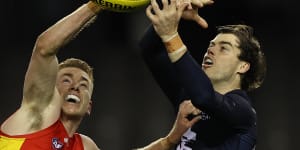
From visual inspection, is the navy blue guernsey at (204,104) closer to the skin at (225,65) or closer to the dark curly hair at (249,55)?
the skin at (225,65)

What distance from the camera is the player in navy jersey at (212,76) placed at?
332 cm

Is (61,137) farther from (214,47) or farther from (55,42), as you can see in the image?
(214,47)

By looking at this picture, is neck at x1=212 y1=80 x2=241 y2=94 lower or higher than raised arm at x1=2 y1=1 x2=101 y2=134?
lower

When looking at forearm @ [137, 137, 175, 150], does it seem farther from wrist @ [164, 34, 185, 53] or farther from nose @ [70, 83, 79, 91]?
wrist @ [164, 34, 185, 53]

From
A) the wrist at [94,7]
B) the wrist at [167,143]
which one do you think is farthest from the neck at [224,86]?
the wrist at [94,7]

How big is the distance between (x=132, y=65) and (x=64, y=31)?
4596 mm

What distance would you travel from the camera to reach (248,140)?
12.3 feet

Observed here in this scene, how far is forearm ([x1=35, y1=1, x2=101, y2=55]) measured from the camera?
365 cm

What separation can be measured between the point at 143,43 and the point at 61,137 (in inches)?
29.4

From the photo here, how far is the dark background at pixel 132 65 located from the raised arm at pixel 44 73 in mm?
3859

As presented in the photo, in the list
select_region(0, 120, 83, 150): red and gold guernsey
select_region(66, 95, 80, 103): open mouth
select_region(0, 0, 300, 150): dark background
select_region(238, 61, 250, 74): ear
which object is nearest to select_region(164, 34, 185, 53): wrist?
select_region(238, 61, 250, 74): ear

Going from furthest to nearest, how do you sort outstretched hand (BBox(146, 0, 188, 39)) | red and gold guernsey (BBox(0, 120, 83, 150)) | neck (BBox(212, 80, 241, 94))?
neck (BBox(212, 80, 241, 94)) < red and gold guernsey (BBox(0, 120, 83, 150)) < outstretched hand (BBox(146, 0, 188, 39))

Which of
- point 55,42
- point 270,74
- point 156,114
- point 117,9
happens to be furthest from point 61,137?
point 270,74

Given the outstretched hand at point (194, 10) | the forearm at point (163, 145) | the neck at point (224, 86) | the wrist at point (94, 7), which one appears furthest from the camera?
the forearm at point (163, 145)
